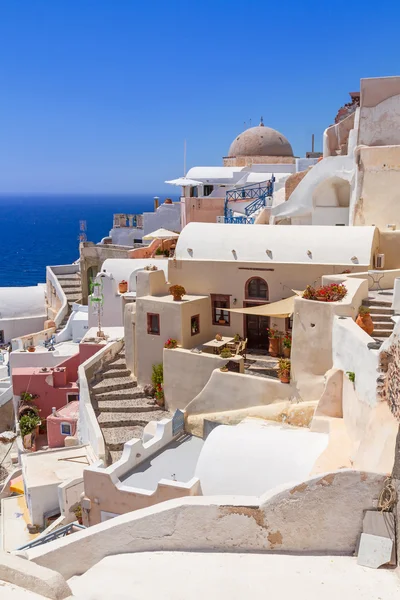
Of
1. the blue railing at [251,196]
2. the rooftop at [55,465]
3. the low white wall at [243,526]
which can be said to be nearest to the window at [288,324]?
the rooftop at [55,465]

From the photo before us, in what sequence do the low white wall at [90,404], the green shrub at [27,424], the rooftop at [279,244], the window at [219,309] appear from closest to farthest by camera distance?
1. the low white wall at [90,404]
2. the rooftop at [279,244]
3. the window at [219,309]
4. the green shrub at [27,424]

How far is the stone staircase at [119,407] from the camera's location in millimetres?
20438

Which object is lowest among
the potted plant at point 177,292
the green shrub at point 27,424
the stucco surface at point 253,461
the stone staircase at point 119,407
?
the green shrub at point 27,424

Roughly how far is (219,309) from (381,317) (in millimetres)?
7134

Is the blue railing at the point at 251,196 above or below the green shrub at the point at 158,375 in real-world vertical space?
above

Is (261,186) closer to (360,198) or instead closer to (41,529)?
(360,198)

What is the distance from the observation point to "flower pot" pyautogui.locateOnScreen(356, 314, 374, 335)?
16.7 m

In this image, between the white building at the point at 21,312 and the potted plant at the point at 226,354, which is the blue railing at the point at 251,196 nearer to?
the potted plant at the point at 226,354

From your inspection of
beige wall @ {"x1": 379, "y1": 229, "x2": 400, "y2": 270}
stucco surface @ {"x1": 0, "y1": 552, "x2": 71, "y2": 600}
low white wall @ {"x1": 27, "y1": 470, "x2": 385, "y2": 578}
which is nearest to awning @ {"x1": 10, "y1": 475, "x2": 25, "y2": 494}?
low white wall @ {"x1": 27, "y1": 470, "x2": 385, "y2": 578}

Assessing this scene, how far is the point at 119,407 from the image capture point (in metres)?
22.1

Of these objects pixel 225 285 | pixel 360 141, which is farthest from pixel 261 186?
pixel 225 285

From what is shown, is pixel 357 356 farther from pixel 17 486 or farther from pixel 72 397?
pixel 72 397

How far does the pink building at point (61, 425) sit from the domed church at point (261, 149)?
2907 centimetres

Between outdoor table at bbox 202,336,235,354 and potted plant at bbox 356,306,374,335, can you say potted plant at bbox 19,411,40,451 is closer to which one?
outdoor table at bbox 202,336,235,354
